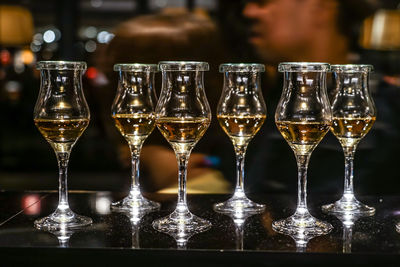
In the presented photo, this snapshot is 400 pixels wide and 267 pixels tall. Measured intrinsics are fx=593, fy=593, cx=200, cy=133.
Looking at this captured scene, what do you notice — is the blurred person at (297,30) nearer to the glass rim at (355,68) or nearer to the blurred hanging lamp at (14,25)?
the glass rim at (355,68)

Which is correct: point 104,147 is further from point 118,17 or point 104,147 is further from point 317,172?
point 317,172

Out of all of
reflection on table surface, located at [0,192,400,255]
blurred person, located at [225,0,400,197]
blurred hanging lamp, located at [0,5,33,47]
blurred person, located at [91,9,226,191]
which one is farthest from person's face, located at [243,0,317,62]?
blurred hanging lamp, located at [0,5,33,47]

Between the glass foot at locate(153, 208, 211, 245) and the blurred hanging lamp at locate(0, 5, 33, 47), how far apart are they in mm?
2819

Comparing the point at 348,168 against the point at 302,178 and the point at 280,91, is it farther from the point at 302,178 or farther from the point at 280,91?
the point at 280,91

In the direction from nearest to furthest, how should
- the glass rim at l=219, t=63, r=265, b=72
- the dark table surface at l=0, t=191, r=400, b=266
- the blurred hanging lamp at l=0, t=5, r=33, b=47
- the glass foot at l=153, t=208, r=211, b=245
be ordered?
the dark table surface at l=0, t=191, r=400, b=266 < the glass foot at l=153, t=208, r=211, b=245 < the glass rim at l=219, t=63, r=265, b=72 < the blurred hanging lamp at l=0, t=5, r=33, b=47

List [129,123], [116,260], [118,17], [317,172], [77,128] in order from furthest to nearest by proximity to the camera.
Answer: [118,17] < [317,172] < [129,123] < [77,128] < [116,260]

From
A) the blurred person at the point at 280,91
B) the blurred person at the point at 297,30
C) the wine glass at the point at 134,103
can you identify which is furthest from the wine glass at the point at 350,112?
the blurred person at the point at 297,30

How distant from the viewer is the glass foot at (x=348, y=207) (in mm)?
1446

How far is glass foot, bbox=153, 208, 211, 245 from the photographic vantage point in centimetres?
122


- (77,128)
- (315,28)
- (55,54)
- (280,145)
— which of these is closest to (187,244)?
(77,128)

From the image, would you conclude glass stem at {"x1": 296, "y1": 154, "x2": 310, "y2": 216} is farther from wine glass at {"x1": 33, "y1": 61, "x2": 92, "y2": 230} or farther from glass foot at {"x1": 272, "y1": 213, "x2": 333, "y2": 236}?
wine glass at {"x1": 33, "y1": 61, "x2": 92, "y2": 230}

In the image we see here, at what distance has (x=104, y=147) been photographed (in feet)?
11.4

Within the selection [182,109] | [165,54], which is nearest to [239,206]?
[182,109]

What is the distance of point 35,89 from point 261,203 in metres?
→ 2.96
